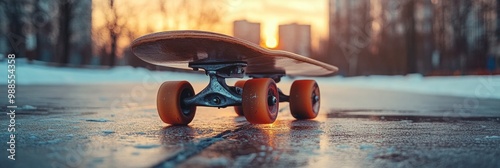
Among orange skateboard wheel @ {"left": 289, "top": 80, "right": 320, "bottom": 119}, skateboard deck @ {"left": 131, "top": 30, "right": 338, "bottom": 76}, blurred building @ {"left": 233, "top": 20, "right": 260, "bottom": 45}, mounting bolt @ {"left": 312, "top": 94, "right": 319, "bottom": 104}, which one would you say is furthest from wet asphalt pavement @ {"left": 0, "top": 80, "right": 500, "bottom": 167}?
blurred building @ {"left": 233, "top": 20, "right": 260, "bottom": 45}

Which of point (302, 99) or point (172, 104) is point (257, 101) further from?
point (302, 99)

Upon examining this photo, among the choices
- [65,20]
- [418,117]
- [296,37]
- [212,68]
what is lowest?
[418,117]

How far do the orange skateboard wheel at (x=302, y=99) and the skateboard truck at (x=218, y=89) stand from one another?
0.74 metres

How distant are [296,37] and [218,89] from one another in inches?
2685

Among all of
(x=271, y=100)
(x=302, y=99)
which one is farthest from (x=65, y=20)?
(x=271, y=100)

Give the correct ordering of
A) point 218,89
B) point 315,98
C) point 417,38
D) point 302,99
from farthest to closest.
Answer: point 417,38 < point 315,98 < point 302,99 < point 218,89

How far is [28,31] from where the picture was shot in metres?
31.3

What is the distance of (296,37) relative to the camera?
7144 cm

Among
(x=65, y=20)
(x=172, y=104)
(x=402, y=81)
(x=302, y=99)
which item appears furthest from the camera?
(x=65, y=20)

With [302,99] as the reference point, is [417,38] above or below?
above

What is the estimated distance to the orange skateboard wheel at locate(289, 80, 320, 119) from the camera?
4.39m

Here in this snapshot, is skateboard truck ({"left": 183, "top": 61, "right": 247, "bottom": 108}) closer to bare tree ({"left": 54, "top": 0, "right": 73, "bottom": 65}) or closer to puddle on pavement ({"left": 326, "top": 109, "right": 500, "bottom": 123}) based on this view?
puddle on pavement ({"left": 326, "top": 109, "right": 500, "bottom": 123})

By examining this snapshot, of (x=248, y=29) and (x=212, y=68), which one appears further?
(x=248, y=29)

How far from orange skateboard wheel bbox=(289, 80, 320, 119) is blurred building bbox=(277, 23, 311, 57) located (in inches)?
2545
